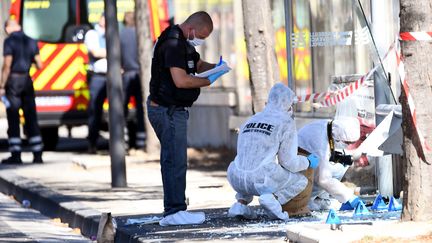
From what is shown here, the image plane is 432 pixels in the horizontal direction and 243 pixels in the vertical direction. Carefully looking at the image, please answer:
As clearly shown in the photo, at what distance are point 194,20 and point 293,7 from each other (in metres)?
4.08

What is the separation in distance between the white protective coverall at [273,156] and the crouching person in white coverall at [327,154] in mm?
375

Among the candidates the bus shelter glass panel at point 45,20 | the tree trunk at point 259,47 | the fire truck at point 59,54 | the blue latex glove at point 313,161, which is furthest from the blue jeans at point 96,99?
the blue latex glove at point 313,161

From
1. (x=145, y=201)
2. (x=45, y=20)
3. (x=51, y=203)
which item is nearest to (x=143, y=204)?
(x=145, y=201)

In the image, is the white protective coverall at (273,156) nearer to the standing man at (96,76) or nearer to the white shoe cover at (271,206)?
the white shoe cover at (271,206)

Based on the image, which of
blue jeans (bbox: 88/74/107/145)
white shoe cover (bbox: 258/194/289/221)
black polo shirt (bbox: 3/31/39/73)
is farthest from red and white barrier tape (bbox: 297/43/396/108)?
blue jeans (bbox: 88/74/107/145)

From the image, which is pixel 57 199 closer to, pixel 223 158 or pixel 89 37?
pixel 223 158

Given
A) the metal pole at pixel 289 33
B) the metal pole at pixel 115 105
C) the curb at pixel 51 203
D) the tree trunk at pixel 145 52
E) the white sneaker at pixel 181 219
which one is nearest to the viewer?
the white sneaker at pixel 181 219

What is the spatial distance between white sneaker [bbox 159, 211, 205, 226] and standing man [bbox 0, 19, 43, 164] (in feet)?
29.6

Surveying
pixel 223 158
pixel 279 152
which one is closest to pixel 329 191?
pixel 279 152

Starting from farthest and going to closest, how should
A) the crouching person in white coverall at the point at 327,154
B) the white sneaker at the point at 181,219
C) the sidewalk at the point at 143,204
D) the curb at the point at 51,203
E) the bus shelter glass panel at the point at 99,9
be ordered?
the bus shelter glass panel at the point at 99,9 < the curb at the point at 51,203 < the crouching person in white coverall at the point at 327,154 < the white sneaker at the point at 181,219 < the sidewalk at the point at 143,204

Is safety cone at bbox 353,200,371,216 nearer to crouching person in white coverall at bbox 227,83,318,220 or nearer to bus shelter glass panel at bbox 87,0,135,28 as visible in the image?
crouching person in white coverall at bbox 227,83,318,220

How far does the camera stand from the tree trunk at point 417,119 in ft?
30.3

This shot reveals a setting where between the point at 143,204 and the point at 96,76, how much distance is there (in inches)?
337

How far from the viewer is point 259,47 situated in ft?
44.2
